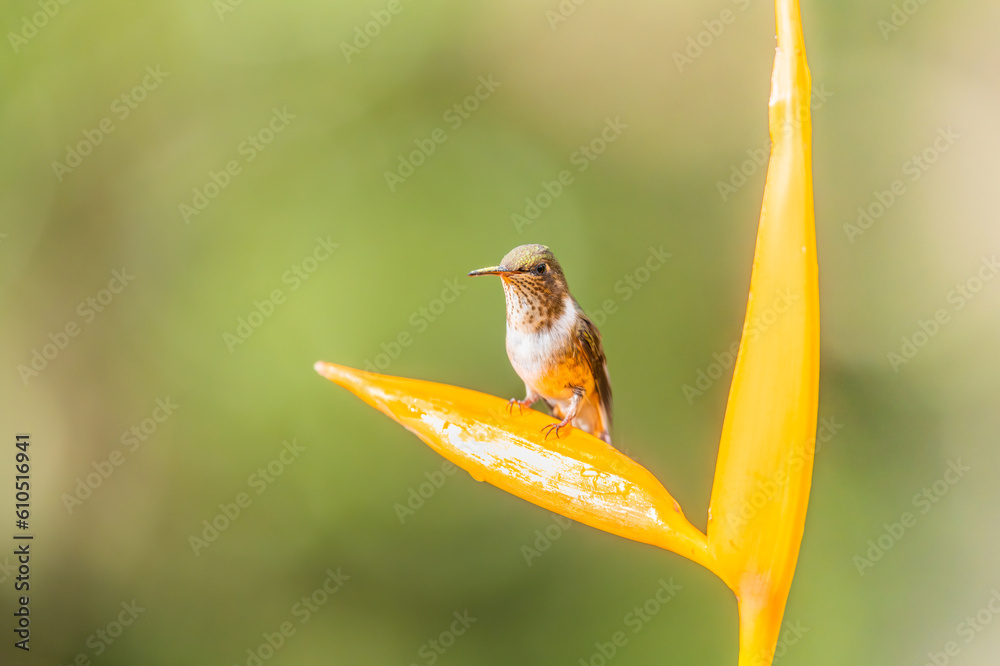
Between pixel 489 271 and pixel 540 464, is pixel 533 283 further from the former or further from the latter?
pixel 540 464

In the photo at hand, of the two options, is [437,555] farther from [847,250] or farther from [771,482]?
[771,482]

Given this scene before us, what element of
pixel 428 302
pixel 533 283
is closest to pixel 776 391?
pixel 533 283

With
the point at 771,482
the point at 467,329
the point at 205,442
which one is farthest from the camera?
the point at 205,442

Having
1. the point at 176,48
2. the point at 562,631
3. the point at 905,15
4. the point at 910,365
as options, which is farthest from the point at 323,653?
the point at 905,15

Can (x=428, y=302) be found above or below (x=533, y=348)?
below

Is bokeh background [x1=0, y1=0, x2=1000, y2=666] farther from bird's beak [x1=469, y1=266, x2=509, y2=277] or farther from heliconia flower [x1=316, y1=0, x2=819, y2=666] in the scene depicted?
heliconia flower [x1=316, y1=0, x2=819, y2=666]

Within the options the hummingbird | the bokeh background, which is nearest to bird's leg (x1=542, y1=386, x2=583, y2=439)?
the hummingbird

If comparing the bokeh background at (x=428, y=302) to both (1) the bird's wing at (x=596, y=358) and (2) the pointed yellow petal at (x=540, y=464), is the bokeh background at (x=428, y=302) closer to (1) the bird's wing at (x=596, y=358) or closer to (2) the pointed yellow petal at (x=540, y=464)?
(1) the bird's wing at (x=596, y=358)
